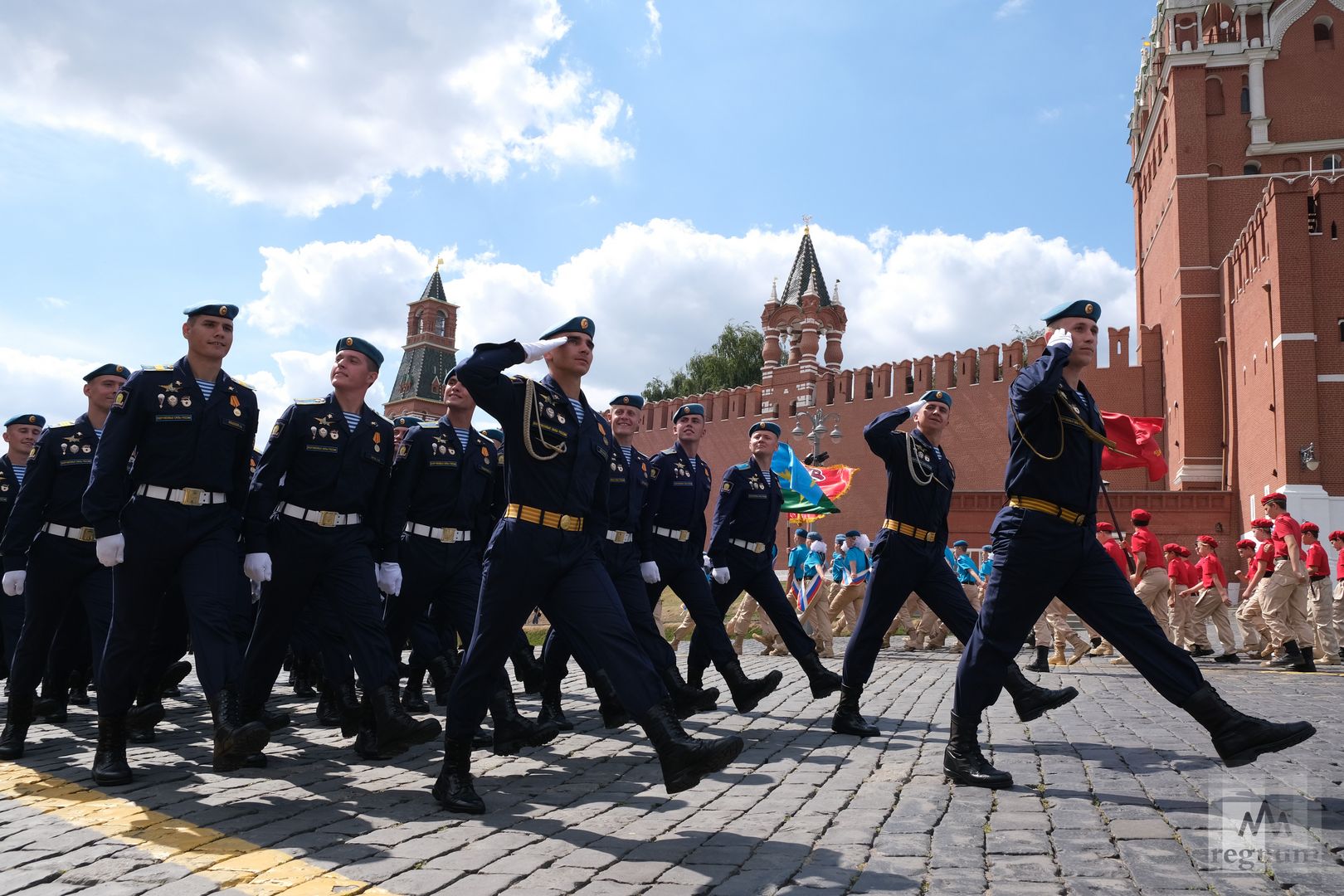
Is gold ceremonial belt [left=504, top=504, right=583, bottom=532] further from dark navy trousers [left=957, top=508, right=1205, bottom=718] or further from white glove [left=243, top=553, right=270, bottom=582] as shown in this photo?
dark navy trousers [left=957, top=508, right=1205, bottom=718]

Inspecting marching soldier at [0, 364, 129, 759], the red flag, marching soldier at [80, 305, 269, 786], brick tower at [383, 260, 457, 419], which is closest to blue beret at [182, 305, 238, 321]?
marching soldier at [80, 305, 269, 786]

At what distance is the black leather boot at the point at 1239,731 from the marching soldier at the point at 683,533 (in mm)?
3275

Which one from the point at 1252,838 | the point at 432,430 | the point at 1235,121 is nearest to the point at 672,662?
the point at 432,430

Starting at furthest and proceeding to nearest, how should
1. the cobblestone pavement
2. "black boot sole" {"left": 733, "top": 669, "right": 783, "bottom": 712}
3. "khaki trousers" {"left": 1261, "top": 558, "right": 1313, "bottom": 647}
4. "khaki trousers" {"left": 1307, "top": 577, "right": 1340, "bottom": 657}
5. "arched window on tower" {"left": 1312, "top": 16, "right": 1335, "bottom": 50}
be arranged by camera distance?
"arched window on tower" {"left": 1312, "top": 16, "right": 1335, "bottom": 50} → "khaki trousers" {"left": 1307, "top": 577, "right": 1340, "bottom": 657} → "khaki trousers" {"left": 1261, "top": 558, "right": 1313, "bottom": 647} → "black boot sole" {"left": 733, "top": 669, "right": 783, "bottom": 712} → the cobblestone pavement

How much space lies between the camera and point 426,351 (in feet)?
269

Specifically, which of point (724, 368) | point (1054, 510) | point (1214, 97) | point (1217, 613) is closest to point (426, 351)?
point (724, 368)

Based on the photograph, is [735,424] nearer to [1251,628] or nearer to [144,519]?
[1251,628]

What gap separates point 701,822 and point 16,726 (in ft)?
13.4

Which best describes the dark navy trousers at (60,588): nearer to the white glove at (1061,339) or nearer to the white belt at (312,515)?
the white belt at (312,515)

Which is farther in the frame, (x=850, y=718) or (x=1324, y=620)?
(x=1324, y=620)

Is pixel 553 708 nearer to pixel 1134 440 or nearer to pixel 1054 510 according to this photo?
pixel 1054 510

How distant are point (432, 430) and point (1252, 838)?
4.76m

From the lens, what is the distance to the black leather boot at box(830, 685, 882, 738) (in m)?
6.17

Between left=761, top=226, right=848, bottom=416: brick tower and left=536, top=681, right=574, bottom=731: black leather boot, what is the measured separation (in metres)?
32.6
